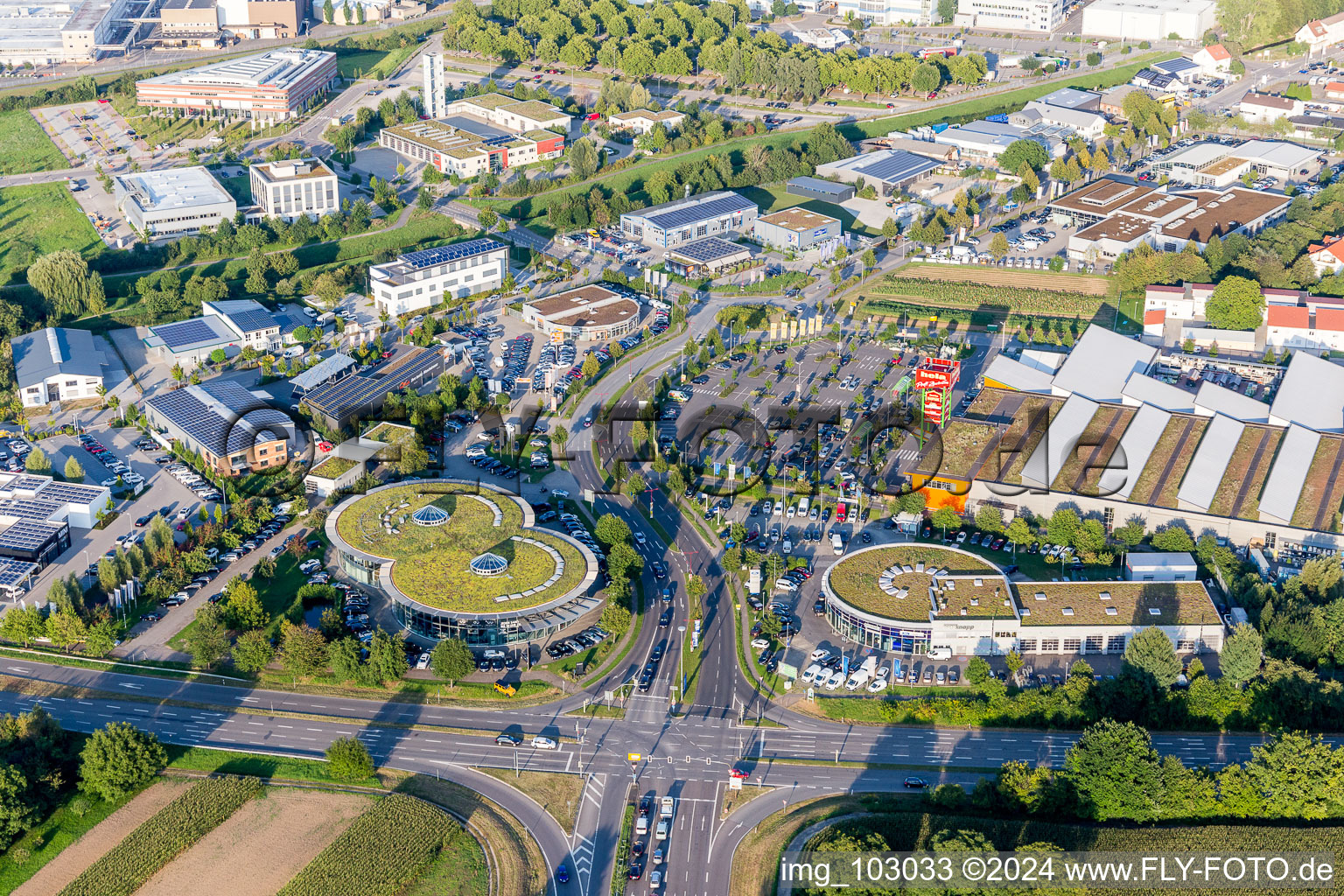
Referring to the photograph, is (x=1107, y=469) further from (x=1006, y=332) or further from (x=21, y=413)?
(x=21, y=413)

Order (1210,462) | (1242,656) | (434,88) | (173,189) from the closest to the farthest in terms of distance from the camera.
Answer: (1242,656)
(1210,462)
(173,189)
(434,88)

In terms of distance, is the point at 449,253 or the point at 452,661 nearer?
the point at 452,661

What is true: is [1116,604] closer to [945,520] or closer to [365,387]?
[945,520]

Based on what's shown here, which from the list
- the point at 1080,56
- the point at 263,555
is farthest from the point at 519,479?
the point at 1080,56

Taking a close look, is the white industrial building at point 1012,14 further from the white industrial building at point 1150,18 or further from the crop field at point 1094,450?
the crop field at point 1094,450

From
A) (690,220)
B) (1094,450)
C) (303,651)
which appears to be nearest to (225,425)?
(303,651)

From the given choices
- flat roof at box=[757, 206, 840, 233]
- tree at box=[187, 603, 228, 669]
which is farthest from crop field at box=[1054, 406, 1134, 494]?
tree at box=[187, 603, 228, 669]
